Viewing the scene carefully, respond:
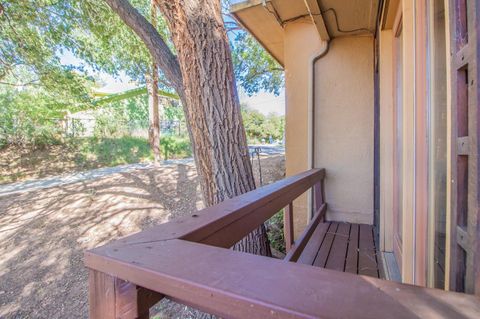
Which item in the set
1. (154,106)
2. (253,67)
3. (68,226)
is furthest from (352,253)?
(154,106)

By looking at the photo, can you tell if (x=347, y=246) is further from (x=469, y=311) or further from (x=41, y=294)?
(x=41, y=294)

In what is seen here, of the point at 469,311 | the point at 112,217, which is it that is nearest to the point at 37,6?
the point at 112,217

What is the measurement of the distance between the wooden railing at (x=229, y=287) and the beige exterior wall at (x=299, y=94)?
2602 mm

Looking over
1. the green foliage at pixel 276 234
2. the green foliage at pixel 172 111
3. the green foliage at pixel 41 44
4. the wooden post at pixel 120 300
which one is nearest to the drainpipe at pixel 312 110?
the green foliage at pixel 276 234

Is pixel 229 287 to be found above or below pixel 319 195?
above

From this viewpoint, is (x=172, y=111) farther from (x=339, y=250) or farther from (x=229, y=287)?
(x=229, y=287)

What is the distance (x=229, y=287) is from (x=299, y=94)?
3042 mm

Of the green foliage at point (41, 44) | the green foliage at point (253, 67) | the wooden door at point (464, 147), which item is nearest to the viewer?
the wooden door at point (464, 147)

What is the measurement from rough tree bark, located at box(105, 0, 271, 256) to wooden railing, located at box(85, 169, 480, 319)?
1.17 metres

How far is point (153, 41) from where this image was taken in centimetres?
239

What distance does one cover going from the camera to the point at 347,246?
2479mm

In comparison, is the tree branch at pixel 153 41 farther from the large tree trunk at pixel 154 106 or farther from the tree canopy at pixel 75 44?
the large tree trunk at pixel 154 106

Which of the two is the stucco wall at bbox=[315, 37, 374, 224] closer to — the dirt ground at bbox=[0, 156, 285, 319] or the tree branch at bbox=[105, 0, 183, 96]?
the tree branch at bbox=[105, 0, 183, 96]

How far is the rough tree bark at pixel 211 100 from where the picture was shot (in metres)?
1.90
